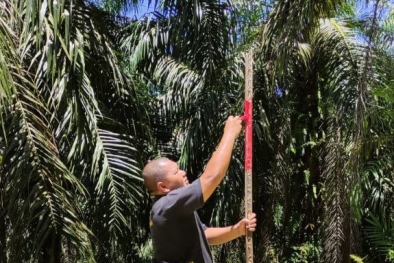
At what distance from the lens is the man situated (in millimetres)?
2998

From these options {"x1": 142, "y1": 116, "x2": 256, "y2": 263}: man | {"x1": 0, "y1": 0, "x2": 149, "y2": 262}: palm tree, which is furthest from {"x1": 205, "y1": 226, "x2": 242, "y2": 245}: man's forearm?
{"x1": 0, "y1": 0, "x2": 149, "y2": 262}: palm tree

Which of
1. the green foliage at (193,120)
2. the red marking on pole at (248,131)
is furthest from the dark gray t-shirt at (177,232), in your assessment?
the green foliage at (193,120)

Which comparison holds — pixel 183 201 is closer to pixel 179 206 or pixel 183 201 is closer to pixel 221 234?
pixel 179 206

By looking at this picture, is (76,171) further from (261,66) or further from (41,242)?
(261,66)

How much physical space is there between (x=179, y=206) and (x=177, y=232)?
18 cm

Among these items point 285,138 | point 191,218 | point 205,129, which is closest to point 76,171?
point 205,129

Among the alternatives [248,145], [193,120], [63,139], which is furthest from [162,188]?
[193,120]

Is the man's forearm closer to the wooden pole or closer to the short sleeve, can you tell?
the wooden pole

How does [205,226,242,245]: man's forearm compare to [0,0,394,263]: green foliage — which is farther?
[0,0,394,263]: green foliage

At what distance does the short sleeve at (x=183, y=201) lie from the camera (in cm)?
296

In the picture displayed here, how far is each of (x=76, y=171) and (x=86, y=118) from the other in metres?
0.84

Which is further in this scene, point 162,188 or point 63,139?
point 63,139

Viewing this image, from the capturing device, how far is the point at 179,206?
2986mm

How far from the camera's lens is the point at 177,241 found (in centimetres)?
312
